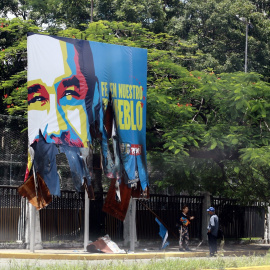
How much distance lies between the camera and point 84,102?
781 inches

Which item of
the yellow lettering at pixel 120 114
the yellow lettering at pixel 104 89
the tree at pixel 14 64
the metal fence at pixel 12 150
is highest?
the tree at pixel 14 64

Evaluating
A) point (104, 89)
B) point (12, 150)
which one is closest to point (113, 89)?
point (104, 89)

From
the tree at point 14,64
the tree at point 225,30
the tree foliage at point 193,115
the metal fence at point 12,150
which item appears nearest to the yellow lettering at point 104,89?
the tree foliage at point 193,115

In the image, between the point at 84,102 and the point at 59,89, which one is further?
the point at 84,102

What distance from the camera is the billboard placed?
63.7 feet

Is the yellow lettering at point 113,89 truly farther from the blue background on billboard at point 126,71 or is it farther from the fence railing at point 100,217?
the fence railing at point 100,217

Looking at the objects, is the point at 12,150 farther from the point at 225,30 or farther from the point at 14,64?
the point at 225,30

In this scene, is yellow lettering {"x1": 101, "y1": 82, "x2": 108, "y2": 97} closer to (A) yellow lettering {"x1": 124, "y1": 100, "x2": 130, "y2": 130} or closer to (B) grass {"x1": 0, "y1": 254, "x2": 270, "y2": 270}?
(A) yellow lettering {"x1": 124, "y1": 100, "x2": 130, "y2": 130}

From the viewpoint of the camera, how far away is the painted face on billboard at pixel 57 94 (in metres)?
19.3

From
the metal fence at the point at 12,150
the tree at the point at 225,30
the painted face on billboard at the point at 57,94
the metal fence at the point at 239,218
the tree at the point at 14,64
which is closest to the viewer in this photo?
the painted face on billboard at the point at 57,94

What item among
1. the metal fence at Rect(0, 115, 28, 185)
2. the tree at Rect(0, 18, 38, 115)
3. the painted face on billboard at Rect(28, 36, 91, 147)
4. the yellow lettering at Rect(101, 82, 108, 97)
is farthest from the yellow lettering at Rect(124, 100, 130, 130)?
the tree at Rect(0, 18, 38, 115)

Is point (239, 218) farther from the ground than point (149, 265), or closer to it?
closer to it

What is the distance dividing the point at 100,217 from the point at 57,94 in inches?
256

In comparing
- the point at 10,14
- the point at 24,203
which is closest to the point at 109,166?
the point at 24,203
